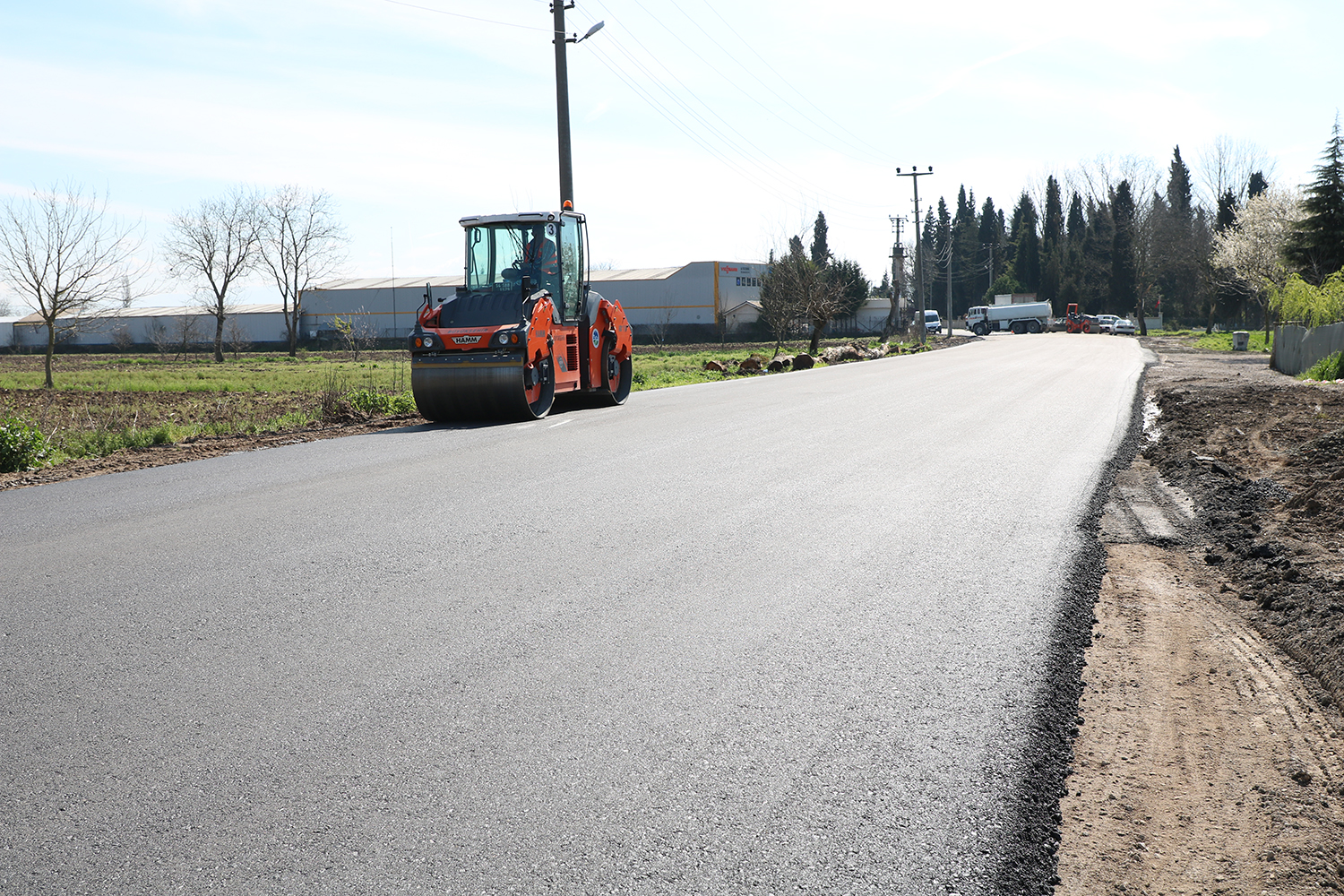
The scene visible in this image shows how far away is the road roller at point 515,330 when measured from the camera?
14.2 meters

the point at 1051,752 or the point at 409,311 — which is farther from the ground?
the point at 409,311

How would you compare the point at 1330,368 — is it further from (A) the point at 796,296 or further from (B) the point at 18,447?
(A) the point at 796,296

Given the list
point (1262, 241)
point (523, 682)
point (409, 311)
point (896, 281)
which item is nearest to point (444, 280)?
point (409, 311)

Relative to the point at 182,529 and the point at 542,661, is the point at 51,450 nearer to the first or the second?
the point at 182,529

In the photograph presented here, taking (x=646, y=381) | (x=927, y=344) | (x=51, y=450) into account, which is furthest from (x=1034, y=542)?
(x=927, y=344)

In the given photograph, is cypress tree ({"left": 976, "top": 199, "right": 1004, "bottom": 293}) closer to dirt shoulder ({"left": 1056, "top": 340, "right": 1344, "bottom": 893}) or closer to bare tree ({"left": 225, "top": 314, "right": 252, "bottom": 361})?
bare tree ({"left": 225, "top": 314, "right": 252, "bottom": 361})

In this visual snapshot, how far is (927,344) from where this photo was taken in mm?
57906

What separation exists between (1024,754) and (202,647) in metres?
3.53

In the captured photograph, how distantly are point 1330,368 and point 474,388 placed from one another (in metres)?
18.5

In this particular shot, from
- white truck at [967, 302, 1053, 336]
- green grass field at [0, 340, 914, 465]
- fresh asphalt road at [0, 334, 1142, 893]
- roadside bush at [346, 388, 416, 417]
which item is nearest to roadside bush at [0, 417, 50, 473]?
green grass field at [0, 340, 914, 465]

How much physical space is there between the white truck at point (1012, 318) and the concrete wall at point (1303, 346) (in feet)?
185

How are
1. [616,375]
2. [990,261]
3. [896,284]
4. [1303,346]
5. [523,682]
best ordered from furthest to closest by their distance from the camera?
[990,261]
[896,284]
[1303,346]
[616,375]
[523,682]

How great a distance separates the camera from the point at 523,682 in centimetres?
399

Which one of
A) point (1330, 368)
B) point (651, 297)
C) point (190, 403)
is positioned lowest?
point (190, 403)
